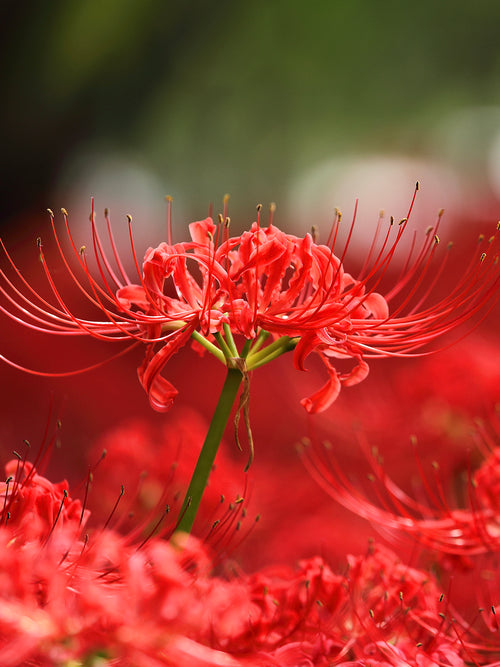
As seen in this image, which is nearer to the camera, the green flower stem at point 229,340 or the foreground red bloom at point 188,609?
the foreground red bloom at point 188,609

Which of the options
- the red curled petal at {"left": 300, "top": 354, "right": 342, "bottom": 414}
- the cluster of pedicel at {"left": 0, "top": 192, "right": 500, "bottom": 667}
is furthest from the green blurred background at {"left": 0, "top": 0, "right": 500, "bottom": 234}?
the red curled petal at {"left": 300, "top": 354, "right": 342, "bottom": 414}

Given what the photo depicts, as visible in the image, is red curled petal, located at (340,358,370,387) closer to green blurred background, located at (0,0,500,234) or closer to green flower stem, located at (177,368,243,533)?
green flower stem, located at (177,368,243,533)

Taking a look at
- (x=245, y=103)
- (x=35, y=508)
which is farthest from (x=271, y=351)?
(x=245, y=103)

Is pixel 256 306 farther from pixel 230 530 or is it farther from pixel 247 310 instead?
pixel 230 530

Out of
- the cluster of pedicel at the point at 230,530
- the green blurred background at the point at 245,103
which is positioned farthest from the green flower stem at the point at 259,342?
the green blurred background at the point at 245,103

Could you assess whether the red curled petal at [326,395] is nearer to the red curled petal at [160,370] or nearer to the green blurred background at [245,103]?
the red curled petal at [160,370]

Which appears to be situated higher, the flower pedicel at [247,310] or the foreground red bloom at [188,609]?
the flower pedicel at [247,310]
